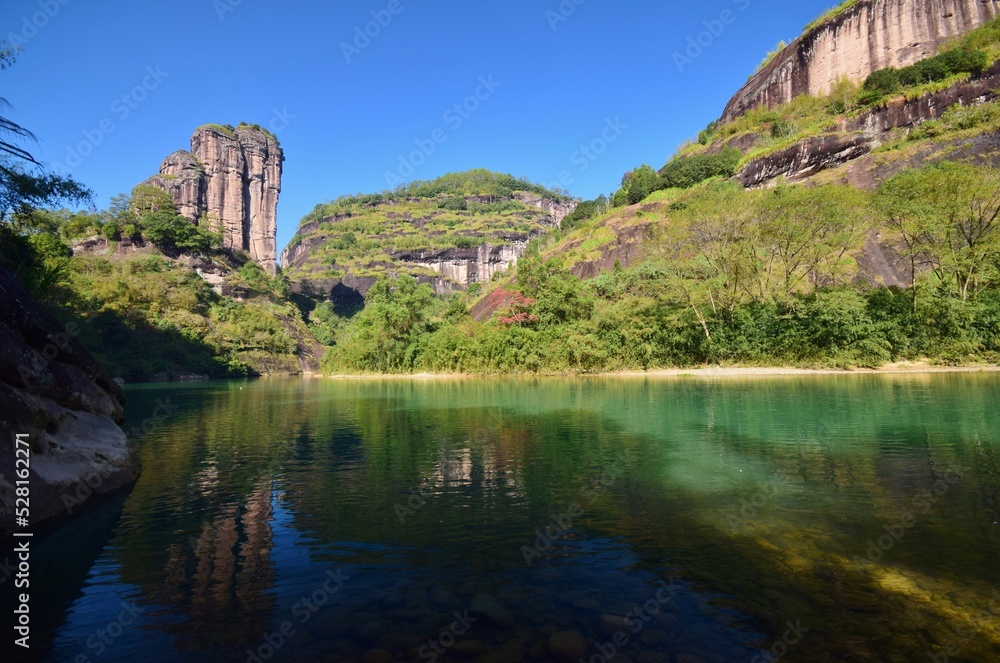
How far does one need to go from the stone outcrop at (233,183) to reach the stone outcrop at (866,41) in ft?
386

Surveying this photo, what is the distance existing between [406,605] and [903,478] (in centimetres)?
885

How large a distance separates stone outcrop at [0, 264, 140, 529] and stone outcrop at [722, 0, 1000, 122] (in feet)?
265

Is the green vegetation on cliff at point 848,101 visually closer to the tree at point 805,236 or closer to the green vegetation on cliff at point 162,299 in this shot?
the tree at point 805,236

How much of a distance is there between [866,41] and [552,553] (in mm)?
80234

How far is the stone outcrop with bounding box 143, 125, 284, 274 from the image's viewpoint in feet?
420

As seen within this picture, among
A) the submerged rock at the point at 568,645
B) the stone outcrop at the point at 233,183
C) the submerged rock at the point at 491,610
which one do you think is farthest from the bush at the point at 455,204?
the submerged rock at the point at 568,645

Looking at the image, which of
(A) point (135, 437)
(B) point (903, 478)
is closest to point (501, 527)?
(B) point (903, 478)

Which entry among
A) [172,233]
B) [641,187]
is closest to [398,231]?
[172,233]

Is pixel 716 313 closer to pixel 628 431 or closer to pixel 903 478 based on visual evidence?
pixel 628 431

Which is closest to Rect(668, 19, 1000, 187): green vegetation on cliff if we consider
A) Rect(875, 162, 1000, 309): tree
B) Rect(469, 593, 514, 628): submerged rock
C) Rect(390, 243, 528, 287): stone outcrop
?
Rect(875, 162, 1000, 309): tree

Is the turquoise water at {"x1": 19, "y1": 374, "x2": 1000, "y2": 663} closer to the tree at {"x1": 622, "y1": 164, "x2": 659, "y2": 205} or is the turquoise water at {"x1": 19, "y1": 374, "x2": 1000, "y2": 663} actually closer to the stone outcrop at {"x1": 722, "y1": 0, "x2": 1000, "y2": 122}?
the tree at {"x1": 622, "y1": 164, "x2": 659, "y2": 205}

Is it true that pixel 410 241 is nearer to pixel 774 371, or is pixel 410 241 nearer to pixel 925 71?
pixel 925 71

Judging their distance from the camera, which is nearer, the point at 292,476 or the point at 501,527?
the point at 501,527

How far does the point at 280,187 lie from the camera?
154 m
